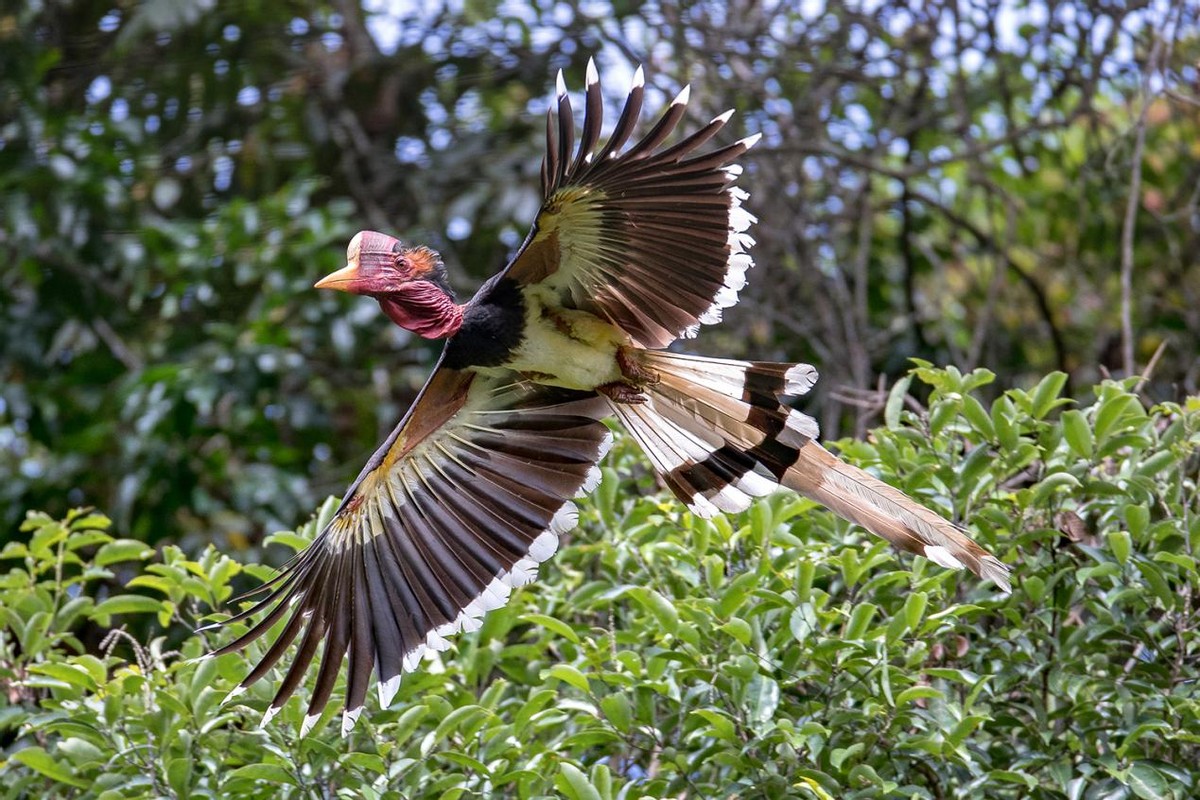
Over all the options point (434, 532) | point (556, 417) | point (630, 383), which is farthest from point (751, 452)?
point (434, 532)

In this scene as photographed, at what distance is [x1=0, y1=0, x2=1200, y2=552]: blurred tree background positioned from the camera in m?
4.86

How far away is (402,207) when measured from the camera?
18.9 feet

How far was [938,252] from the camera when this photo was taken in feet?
17.9

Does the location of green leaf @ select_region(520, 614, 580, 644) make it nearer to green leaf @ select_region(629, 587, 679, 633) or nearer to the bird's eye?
green leaf @ select_region(629, 587, 679, 633)

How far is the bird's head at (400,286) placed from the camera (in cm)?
309

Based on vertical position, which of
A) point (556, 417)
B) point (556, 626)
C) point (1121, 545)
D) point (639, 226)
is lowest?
point (556, 626)

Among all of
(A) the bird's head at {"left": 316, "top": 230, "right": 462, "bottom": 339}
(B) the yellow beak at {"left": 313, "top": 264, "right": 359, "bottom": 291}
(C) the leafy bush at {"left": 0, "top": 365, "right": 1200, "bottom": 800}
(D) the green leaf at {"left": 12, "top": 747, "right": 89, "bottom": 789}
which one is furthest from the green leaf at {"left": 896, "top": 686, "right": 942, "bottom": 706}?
(D) the green leaf at {"left": 12, "top": 747, "right": 89, "bottom": 789}

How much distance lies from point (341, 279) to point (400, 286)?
124mm

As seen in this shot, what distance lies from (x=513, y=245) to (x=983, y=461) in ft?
9.79

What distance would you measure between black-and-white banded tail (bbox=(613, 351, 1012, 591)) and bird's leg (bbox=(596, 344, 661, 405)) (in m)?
0.01

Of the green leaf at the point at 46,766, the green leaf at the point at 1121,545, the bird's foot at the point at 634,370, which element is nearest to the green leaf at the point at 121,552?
the green leaf at the point at 46,766

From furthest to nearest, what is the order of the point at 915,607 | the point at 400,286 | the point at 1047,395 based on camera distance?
the point at 400,286, the point at 1047,395, the point at 915,607

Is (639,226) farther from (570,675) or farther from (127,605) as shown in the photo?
(127,605)

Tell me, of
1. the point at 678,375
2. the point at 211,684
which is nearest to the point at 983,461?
the point at 678,375
